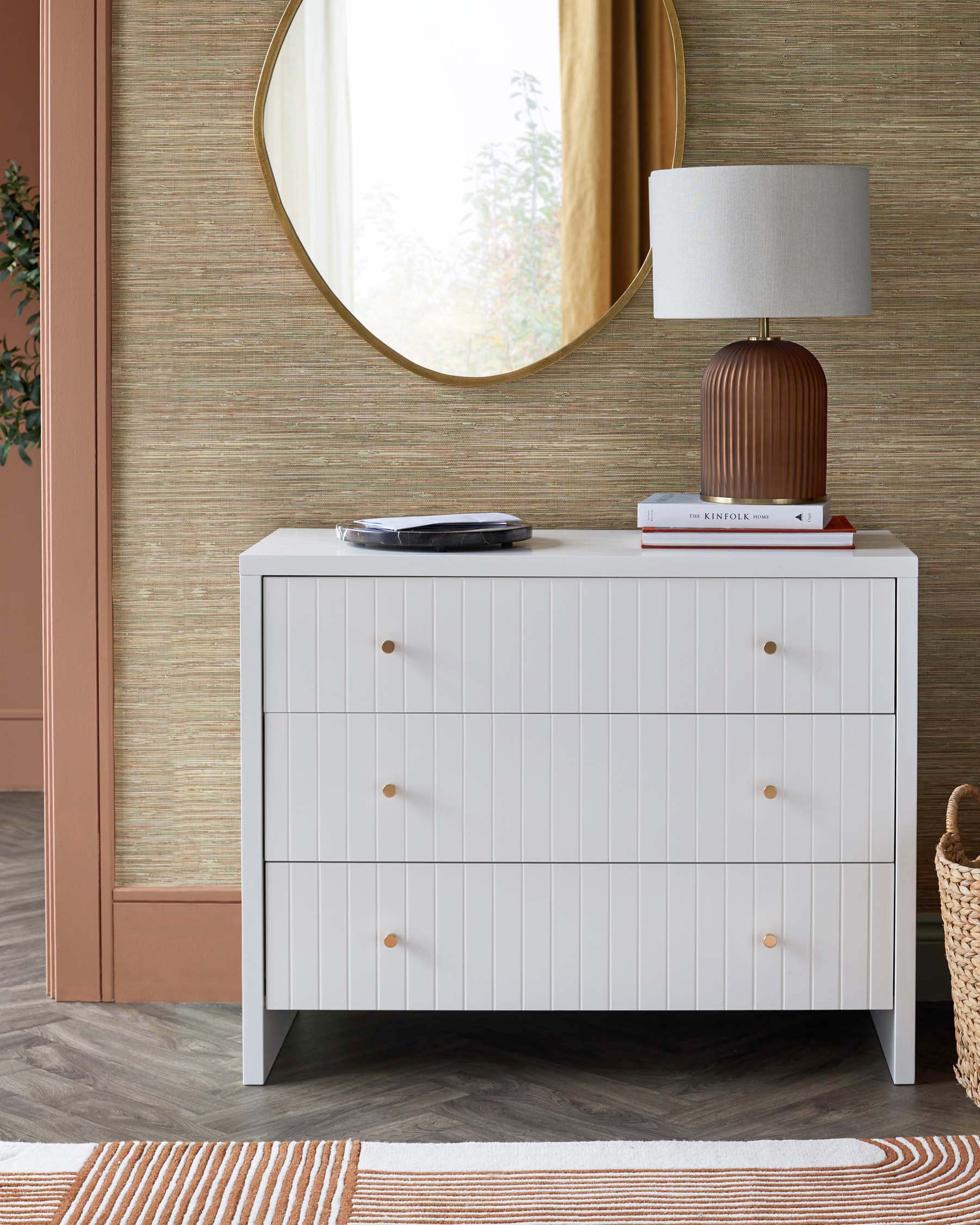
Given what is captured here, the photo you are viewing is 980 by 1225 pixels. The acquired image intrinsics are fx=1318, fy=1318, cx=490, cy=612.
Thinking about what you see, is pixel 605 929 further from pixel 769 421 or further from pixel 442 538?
pixel 769 421

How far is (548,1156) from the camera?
1787mm

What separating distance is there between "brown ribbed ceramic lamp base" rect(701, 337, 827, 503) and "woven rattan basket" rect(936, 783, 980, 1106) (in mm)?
541

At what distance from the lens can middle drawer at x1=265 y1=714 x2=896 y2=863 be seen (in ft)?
6.34

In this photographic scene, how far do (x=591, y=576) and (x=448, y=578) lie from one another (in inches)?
8.2

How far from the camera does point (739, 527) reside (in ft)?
6.55

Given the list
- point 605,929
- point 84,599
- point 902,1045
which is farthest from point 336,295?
point 902,1045

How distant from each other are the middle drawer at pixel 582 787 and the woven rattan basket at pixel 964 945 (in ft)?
0.33

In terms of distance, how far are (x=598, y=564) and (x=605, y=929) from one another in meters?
0.54

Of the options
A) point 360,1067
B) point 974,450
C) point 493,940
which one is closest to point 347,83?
point 974,450

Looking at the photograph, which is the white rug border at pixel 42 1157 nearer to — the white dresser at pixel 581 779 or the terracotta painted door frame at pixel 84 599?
the white dresser at pixel 581 779

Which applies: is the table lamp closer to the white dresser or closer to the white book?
the white book

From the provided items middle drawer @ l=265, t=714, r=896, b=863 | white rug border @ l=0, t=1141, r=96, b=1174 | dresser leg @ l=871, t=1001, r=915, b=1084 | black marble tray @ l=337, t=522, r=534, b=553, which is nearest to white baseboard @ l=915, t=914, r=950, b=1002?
dresser leg @ l=871, t=1001, r=915, b=1084

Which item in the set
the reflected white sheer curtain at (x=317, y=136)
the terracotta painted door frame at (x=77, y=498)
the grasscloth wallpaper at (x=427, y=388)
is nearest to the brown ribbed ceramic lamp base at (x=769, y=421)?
the grasscloth wallpaper at (x=427, y=388)

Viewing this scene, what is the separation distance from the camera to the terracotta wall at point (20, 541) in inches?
143
